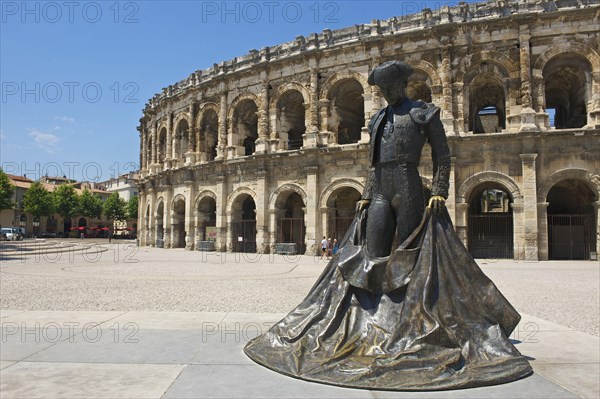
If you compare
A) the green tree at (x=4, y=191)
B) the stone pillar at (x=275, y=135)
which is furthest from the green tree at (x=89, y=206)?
the stone pillar at (x=275, y=135)

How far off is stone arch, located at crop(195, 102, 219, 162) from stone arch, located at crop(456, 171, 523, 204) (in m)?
14.4

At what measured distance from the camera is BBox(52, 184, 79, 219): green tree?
5488 cm

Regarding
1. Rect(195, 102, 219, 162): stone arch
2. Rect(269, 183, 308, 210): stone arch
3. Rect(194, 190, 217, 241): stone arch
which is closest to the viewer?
Rect(269, 183, 308, 210): stone arch

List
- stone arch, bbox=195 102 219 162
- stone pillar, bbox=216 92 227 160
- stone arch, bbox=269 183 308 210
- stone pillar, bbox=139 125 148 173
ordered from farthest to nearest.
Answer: stone pillar, bbox=139 125 148 173, stone arch, bbox=195 102 219 162, stone pillar, bbox=216 92 227 160, stone arch, bbox=269 183 308 210

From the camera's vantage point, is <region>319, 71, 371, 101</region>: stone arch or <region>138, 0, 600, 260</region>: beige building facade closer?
<region>138, 0, 600, 260</region>: beige building facade

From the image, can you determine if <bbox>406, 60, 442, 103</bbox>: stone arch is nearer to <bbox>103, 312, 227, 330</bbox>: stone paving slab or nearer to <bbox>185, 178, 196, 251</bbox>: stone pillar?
<bbox>185, 178, 196, 251</bbox>: stone pillar

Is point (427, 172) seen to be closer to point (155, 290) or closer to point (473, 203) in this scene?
point (473, 203)

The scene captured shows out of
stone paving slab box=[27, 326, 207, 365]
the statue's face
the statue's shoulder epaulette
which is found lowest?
stone paving slab box=[27, 326, 207, 365]

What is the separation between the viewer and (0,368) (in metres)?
3.58

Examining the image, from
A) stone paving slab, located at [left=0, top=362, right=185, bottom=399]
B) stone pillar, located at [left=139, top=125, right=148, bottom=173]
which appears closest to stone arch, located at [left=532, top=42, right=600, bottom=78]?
stone paving slab, located at [left=0, top=362, right=185, bottom=399]

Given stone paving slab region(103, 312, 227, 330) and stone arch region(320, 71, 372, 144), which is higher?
stone arch region(320, 71, 372, 144)

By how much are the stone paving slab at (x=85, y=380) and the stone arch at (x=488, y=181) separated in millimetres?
16243

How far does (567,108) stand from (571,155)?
17.6ft

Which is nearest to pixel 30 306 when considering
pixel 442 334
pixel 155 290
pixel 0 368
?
pixel 155 290
